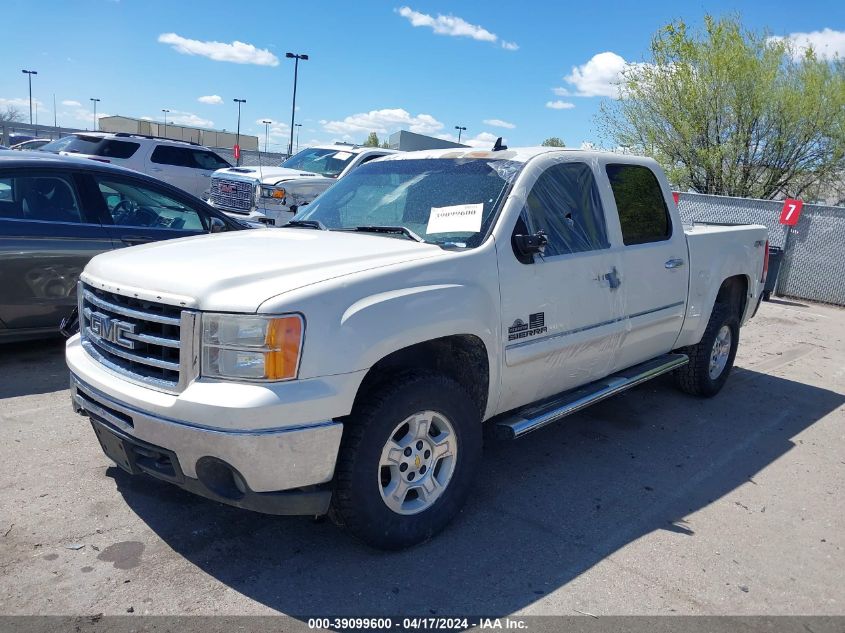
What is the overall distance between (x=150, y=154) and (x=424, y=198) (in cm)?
1342

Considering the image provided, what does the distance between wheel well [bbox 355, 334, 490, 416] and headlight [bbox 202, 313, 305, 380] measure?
2.23 ft

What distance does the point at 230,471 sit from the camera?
289 centimetres

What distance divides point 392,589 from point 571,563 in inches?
35.6

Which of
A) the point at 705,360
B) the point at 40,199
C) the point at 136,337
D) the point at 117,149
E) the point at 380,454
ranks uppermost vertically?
the point at 117,149

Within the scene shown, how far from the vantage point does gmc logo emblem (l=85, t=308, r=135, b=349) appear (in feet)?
10.4

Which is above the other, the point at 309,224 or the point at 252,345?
the point at 309,224

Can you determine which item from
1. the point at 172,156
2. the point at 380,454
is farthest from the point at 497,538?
the point at 172,156

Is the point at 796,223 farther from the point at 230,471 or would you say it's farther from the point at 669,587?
the point at 230,471

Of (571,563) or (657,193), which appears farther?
(657,193)

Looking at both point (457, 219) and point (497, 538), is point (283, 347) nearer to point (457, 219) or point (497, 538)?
point (457, 219)

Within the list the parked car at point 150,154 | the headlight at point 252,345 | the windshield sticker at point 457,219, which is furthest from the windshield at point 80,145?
the headlight at point 252,345

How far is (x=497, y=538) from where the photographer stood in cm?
358

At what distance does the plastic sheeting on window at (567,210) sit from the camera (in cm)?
408

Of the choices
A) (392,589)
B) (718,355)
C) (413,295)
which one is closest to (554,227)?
(413,295)
